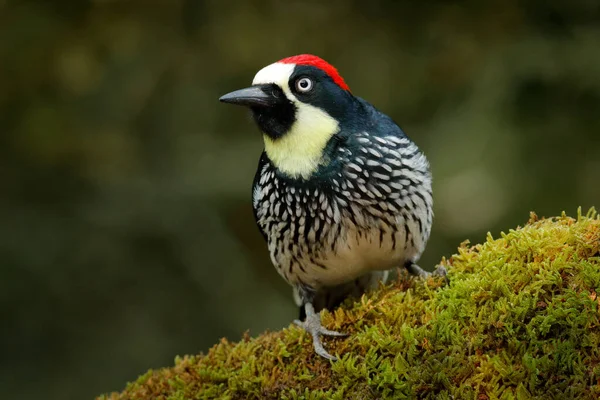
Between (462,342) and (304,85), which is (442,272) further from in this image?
(304,85)

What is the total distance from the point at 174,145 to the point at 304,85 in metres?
2.87

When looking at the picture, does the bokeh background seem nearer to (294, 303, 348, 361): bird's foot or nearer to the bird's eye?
the bird's eye

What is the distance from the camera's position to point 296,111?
10.5 feet

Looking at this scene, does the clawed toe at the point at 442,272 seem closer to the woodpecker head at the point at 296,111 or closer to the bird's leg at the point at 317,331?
the bird's leg at the point at 317,331

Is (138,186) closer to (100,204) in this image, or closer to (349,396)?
(100,204)

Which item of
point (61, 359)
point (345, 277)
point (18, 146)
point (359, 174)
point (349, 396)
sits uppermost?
point (18, 146)

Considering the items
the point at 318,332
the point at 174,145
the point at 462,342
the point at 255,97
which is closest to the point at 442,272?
the point at 462,342

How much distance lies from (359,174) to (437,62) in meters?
2.86

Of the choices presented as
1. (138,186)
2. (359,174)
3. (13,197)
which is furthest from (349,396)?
(13,197)

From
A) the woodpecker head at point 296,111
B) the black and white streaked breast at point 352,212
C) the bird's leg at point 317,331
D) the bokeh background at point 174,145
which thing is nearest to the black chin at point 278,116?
the woodpecker head at point 296,111

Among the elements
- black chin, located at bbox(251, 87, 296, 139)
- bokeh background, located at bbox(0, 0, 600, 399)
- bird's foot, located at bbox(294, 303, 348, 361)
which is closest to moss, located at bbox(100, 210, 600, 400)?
bird's foot, located at bbox(294, 303, 348, 361)

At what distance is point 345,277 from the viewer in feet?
11.4

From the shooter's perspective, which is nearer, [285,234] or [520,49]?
[285,234]

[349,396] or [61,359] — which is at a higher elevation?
[61,359]
